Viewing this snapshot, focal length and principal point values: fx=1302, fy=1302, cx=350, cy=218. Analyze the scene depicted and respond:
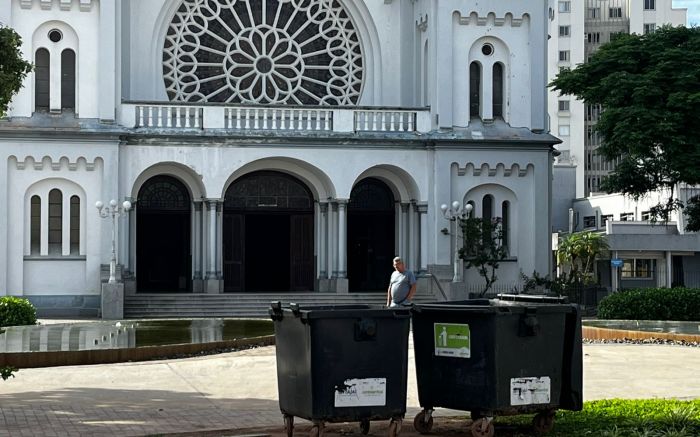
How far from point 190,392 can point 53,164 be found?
23.3 m

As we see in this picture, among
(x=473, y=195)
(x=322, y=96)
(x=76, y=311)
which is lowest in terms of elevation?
(x=76, y=311)

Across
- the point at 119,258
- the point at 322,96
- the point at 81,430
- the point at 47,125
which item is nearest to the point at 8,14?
the point at 47,125

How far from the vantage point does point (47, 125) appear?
1523 inches

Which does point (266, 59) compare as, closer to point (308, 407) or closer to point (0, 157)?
point (0, 157)

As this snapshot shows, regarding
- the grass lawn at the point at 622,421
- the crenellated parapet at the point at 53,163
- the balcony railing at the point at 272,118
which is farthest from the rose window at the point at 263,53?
the grass lawn at the point at 622,421

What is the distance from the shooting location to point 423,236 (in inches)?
1614

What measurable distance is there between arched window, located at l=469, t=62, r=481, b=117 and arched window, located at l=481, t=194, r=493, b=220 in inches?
109

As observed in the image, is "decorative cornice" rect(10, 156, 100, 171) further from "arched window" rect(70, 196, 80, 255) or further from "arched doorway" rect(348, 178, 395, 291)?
"arched doorway" rect(348, 178, 395, 291)

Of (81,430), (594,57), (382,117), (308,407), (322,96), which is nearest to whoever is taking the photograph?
(308,407)

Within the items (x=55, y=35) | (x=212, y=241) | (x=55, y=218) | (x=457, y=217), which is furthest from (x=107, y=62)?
(x=457, y=217)

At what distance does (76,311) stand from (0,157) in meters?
5.04

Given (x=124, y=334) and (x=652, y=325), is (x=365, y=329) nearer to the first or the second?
(x=124, y=334)

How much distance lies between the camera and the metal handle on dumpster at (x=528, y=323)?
11.9m

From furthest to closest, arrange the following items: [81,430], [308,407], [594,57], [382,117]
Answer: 1. [382,117]
2. [594,57]
3. [81,430]
4. [308,407]
